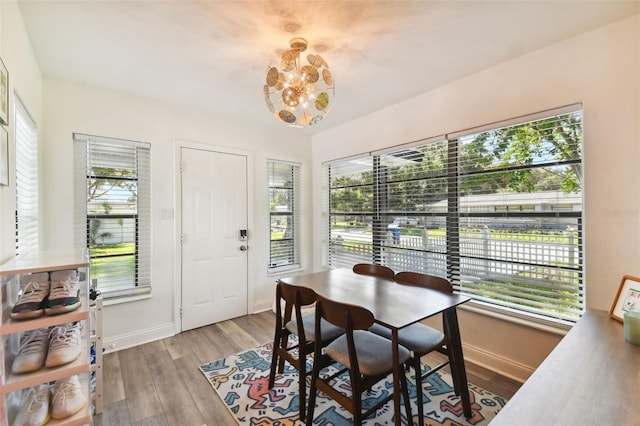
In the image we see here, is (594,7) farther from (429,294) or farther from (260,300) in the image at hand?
(260,300)

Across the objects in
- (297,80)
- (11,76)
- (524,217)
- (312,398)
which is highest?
(297,80)

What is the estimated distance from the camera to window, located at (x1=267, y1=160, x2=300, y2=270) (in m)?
3.91

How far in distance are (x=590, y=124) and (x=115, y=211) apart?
396 centimetres

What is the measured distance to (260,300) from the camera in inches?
147

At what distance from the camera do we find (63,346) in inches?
49.7

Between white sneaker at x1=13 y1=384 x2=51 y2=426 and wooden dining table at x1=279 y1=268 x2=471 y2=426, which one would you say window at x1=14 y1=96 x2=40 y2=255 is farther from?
wooden dining table at x1=279 y1=268 x2=471 y2=426

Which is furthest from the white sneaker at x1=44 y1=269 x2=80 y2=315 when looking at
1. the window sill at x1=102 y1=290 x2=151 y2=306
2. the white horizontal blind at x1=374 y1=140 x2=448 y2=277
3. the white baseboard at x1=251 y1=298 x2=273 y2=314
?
the white horizontal blind at x1=374 y1=140 x2=448 y2=277

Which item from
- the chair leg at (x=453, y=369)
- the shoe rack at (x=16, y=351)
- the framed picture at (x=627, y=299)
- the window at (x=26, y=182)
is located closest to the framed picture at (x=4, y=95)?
the window at (x=26, y=182)

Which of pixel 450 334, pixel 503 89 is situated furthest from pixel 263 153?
pixel 450 334

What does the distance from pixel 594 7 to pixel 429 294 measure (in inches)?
77.6

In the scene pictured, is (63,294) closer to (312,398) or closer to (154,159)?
(312,398)

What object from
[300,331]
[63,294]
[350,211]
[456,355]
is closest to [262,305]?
[350,211]

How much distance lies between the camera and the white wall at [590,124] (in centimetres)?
174

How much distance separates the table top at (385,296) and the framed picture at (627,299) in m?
0.66
